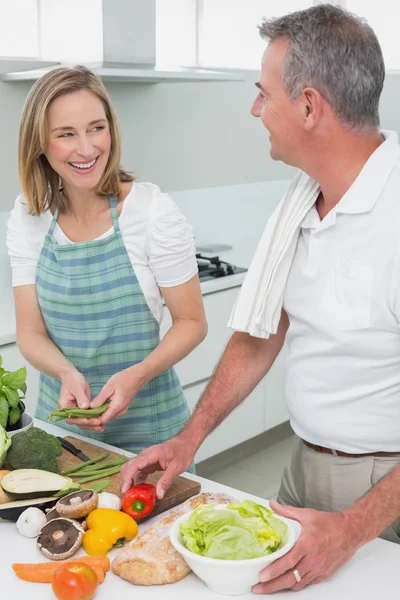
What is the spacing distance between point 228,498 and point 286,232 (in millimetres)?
560

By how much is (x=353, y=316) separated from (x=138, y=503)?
0.53 metres

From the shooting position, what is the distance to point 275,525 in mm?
1234

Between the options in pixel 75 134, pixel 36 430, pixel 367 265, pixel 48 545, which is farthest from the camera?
pixel 75 134

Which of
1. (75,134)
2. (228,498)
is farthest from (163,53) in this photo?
(228,498)

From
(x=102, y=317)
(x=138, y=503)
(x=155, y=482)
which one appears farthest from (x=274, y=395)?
(x=138, y=503)

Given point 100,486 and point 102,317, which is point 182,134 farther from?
point 100,486

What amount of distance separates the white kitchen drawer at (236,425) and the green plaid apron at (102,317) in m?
1.48

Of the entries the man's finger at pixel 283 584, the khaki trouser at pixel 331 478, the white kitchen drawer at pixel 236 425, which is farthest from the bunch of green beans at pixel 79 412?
the white kitchen drawer at pixel 236 425

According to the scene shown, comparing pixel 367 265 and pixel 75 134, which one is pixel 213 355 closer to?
pixel 75 134

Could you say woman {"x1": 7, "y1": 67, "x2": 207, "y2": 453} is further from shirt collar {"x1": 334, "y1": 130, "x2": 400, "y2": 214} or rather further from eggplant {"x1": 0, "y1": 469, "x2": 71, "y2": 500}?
shirt collar {"x1": 334, "y1": 130, "x2": 400, "y2": 214}

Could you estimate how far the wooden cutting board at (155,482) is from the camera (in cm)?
153

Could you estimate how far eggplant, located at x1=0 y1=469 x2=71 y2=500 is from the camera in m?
1.47

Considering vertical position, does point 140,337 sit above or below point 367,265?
below

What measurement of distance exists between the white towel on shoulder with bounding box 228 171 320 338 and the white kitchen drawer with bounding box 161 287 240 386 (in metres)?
1.78
